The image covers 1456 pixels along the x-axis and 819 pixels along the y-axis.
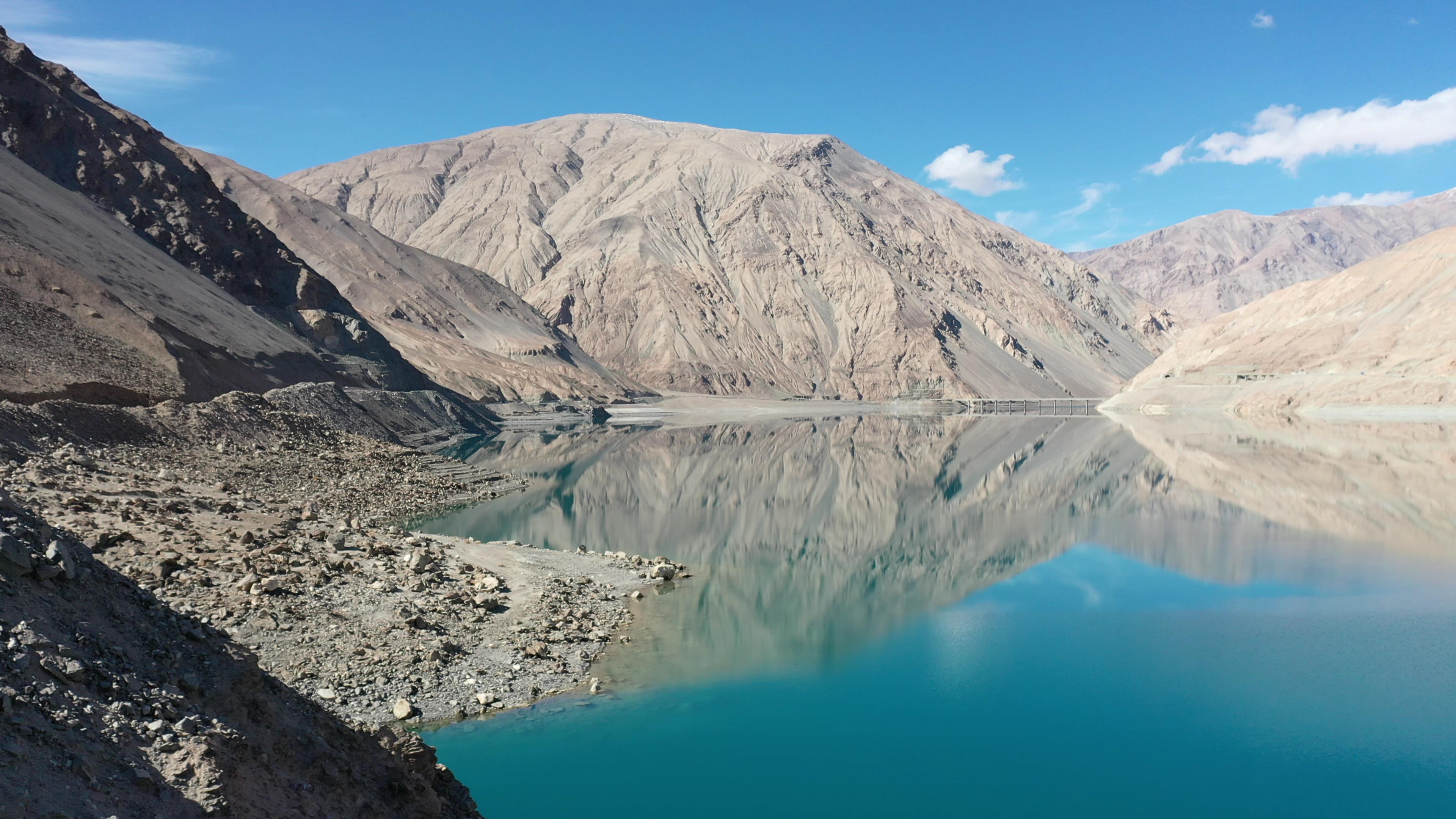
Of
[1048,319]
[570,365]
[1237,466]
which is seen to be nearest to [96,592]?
[1237,466]

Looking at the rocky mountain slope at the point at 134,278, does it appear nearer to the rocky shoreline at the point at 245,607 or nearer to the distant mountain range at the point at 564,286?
the distant mountain range at the point at 564,286

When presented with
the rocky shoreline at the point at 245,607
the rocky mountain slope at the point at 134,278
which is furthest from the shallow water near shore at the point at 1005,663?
the rocky mountain slope at the point at 134,278

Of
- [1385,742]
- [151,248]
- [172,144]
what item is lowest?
[1385,742]

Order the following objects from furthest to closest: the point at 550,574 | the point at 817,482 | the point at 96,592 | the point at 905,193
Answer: the point at 905,193
the point at 817,482
the point at 550,574
the point at 96,592

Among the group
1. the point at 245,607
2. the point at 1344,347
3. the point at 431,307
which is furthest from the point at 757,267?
the point at 245,607

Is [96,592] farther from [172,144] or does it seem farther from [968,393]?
[968,393]

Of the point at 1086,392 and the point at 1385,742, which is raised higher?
the point at 1086,392

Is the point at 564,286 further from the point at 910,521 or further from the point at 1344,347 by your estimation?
the point at 910,521
